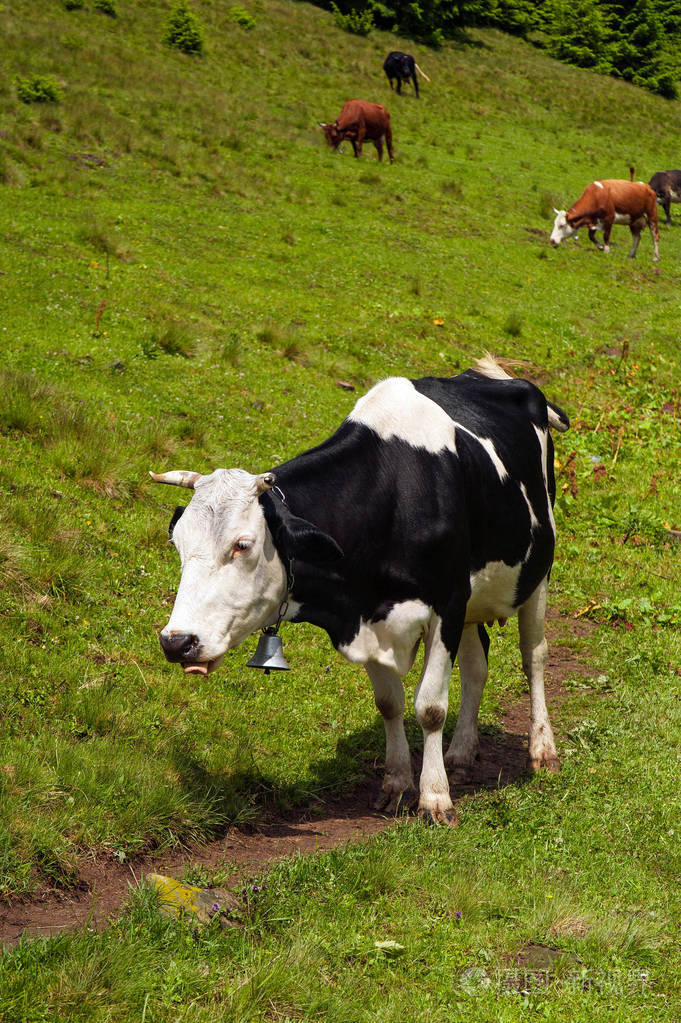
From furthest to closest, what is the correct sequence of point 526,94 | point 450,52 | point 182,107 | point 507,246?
point 450,52
point 526,94
point 182,107
point 507,246

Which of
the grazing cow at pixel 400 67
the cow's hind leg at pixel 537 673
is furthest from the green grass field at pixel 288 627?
the grazing cow at pixel 400 67

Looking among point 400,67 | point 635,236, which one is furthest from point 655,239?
point 400,67

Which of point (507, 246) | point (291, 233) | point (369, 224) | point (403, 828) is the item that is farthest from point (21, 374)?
point (507, 246)

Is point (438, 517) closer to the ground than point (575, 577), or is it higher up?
higher up

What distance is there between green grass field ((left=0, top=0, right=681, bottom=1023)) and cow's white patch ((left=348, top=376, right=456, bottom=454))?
2279 millimetres

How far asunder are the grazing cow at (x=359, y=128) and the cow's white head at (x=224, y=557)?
2585 cm

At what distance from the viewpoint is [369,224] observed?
74.4 feet

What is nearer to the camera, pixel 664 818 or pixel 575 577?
pixel 664 818

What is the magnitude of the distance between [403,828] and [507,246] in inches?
826

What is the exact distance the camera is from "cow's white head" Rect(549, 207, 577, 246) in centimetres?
2602

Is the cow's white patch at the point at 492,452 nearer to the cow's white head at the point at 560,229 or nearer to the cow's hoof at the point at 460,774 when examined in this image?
the cow's hoof at the point at 460,774

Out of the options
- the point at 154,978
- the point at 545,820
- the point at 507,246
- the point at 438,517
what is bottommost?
the point at 507,246

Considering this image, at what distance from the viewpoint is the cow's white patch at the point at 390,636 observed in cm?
572

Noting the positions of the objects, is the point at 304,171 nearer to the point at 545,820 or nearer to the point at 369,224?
the point at 369,224
